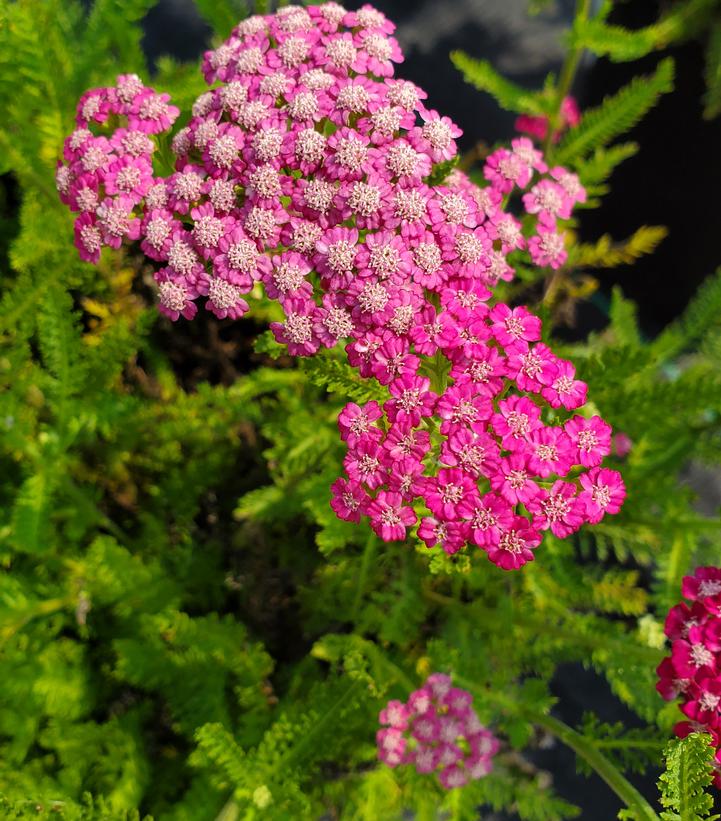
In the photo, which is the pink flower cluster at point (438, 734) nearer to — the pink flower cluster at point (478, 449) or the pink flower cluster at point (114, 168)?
the pink flower cluster at point (478, 449)

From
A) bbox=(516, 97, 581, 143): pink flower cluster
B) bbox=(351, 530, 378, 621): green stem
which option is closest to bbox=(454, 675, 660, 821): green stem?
bbox=(351, 530, 378, 621): green stem

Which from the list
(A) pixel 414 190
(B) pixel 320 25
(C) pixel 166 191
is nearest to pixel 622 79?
(B) pixel 320 25

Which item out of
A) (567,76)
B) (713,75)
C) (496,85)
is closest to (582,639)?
(496,85)

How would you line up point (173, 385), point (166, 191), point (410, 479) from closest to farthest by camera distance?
point (410, 479)
point (166, 191)
point (173, 385)

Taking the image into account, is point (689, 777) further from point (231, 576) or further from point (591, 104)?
point (591, 104)

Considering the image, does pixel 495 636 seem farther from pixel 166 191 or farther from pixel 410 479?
pixel 166 191

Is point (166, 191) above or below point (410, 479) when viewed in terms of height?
above

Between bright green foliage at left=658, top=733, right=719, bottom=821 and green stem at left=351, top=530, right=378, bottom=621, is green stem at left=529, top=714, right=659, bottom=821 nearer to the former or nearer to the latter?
bright green foliage at left=658, top=733, right=719, bottom=821

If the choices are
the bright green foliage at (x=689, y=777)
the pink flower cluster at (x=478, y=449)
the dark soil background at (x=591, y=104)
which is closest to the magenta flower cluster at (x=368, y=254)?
the pink flower cluster at (x=478, y=449)
